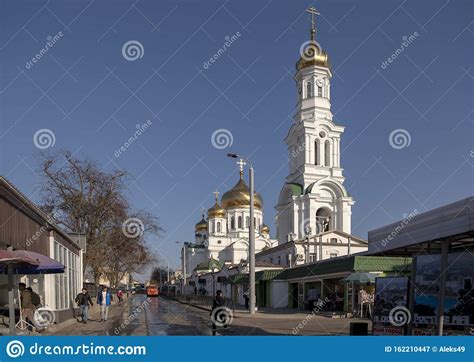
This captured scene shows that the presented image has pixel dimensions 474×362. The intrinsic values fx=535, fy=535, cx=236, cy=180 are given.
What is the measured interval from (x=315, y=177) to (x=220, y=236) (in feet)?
114

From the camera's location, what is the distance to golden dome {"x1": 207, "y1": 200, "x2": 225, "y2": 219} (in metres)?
99.6

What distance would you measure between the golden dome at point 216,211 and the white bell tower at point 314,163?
28.4m

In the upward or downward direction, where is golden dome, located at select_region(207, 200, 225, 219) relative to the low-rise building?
upward

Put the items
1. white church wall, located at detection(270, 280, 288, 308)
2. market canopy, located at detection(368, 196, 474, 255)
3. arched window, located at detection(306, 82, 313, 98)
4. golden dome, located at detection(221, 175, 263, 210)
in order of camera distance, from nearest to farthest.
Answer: market canopy, located at detection(368, 196, 474, 255) < white church wall, located at detection(270, 280, 288, 308) < arched window, located at detection(306, 82, 313, 98) < golden dome, located at detection(221, 175, 263, 210)

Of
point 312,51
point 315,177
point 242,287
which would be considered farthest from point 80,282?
point 312,51

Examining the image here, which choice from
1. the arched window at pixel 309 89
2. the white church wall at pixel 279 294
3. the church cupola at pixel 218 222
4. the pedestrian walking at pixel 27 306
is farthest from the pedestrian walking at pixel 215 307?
the church cupola at pixel 218 222

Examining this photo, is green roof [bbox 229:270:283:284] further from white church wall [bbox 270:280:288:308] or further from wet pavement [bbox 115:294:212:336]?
wet pavement [bbox 115:294:212:336]

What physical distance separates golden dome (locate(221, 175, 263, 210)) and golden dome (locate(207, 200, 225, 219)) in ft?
15.5

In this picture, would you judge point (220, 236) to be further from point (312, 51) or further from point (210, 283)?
point (312, 51)

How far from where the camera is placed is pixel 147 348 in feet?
28.4

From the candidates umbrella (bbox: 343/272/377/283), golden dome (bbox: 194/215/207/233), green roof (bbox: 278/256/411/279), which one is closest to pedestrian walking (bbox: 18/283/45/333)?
umbrella (bbox: 343/272/377/283)

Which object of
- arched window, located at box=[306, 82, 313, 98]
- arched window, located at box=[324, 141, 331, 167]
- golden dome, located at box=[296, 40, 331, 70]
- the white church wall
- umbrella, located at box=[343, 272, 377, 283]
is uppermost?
golden dome, located at box=[296, 40, 331, 70]

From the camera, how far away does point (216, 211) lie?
100 meters

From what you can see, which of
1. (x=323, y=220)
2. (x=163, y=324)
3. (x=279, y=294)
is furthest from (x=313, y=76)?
(x=163, y=324)
